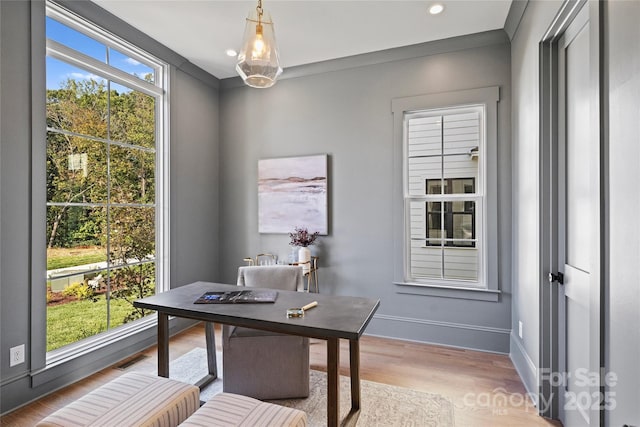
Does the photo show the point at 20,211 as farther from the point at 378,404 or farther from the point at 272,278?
the point at 378,404

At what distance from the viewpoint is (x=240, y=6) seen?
2.57m

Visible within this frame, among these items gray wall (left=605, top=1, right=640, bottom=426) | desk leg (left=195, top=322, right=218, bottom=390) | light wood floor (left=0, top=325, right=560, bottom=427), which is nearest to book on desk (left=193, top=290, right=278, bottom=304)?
desk leg (left=195, top=322, right=218, bottom=390)

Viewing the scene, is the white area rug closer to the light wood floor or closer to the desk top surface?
the light wood floor

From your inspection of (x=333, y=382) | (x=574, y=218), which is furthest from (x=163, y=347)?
(x=574, y=218)

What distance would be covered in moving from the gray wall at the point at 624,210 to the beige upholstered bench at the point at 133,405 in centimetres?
174

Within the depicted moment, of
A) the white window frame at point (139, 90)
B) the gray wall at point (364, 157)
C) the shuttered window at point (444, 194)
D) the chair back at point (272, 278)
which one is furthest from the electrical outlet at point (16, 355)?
the shuttered window at point (444, 194)

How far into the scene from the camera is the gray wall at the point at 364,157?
9.62ft

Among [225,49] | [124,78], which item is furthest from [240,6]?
[124,78]

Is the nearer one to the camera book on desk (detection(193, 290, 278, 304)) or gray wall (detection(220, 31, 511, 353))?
book on desk (detection(193, 290, 278, 304))

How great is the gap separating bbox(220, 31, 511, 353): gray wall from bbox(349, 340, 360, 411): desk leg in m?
1.40

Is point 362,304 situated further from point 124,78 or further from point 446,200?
point 124,78

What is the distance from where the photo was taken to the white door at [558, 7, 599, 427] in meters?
1.68

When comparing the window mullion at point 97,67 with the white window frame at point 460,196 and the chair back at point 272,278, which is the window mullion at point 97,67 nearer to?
the chair back at point 272,278

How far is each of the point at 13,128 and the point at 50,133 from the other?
1.01 ft
